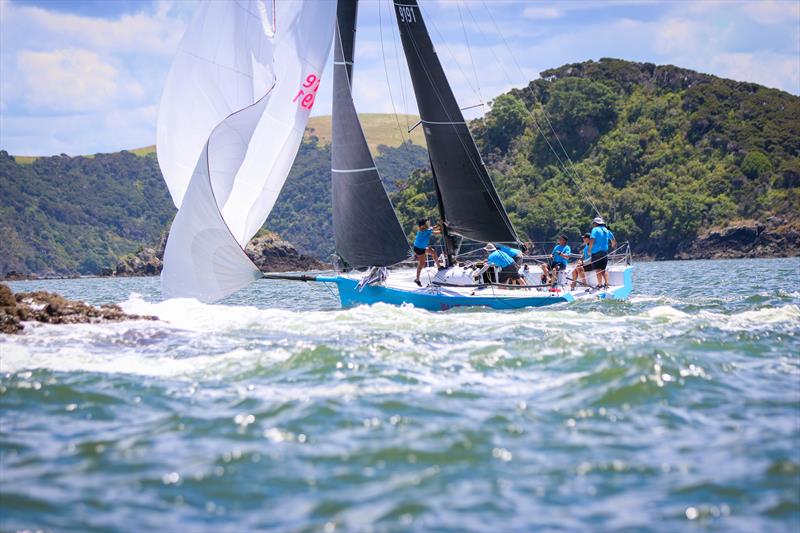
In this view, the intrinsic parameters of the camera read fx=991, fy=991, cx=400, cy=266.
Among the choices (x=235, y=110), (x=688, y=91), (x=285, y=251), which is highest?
(x=688, y=91)

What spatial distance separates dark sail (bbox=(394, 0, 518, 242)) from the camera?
2203 cm

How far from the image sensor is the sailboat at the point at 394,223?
18.6 meters

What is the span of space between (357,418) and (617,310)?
10245mm

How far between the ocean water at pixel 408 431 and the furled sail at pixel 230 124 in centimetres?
386

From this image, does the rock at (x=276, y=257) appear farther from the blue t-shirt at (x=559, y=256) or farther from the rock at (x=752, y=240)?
the blue t-shirt at (x=559, y=256)

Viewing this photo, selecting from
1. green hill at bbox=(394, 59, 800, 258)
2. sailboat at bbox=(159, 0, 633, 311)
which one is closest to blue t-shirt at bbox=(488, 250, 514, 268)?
sailboat at bbox=(159, 0, 633, 311)

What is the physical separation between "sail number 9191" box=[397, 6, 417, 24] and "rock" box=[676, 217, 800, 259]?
56.5 meters

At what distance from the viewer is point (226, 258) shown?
18.6m

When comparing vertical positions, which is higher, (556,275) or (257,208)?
(257,208)

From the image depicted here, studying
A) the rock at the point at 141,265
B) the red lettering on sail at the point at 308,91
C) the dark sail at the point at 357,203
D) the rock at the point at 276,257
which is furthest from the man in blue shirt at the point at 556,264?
the rock at the point at 141,265

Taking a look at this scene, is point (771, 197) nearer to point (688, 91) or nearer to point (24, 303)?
point (688, 91)

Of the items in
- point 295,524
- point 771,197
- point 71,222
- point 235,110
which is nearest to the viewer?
point 295,524

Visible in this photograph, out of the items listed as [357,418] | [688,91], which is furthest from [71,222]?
[357,418]

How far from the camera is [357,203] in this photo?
816 inches
